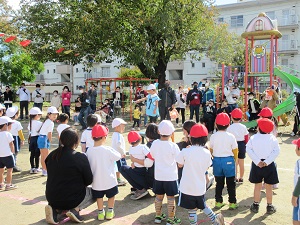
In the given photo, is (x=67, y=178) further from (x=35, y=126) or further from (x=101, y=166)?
(x=35, y=126)

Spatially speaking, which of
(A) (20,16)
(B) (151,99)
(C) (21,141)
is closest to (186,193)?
(C) (21,141)

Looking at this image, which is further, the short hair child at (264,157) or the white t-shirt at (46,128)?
the white t-shirt at (46,128)

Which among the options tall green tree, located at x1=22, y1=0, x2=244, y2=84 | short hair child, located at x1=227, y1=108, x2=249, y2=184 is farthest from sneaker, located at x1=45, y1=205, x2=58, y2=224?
tall green tree, located at x1=22, y1=0, x2=244, y2=84

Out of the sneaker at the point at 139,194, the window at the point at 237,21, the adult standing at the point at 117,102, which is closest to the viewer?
the sneaker at the point at 139,194

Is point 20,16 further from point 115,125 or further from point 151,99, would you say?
point 115,125

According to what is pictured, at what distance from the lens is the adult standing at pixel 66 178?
4.23m

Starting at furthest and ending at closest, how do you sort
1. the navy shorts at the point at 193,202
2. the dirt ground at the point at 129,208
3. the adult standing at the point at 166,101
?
the adult standing at the point at 166,101
the dirt ground at the point at 129,208
the navy shorts at the point at 193,202

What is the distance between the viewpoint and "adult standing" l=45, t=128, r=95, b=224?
4227 mm

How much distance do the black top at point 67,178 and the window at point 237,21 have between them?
33.6 meters

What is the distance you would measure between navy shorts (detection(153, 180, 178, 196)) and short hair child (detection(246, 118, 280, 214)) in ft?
3.83

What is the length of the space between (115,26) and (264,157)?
11734 millimetres

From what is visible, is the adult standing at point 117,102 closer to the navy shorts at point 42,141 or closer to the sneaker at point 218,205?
the navy shorts at point 42,141

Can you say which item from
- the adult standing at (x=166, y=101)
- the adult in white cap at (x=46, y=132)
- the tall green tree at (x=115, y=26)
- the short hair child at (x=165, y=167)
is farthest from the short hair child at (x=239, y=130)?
the tall green tree at (x=115, y=26)

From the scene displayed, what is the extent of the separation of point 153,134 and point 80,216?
150 centimetres
